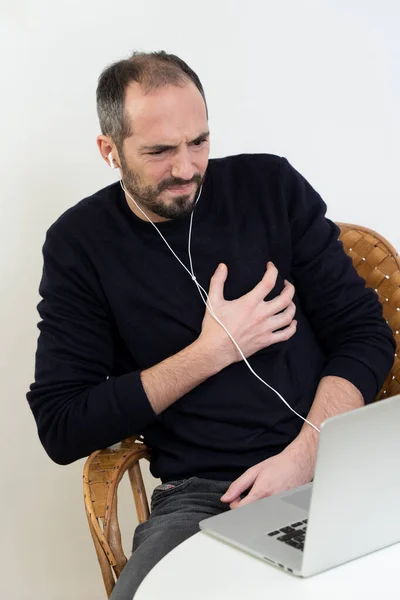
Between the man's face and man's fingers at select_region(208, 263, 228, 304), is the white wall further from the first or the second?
man's fingers at select_region(208, 263, 228, 304)

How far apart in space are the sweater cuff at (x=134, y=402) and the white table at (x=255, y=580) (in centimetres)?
56

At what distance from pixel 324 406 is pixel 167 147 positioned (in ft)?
1.92

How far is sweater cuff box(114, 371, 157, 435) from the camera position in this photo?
169 centimetres

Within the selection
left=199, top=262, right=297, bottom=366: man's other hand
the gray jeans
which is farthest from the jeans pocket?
left=199, top=262, right=297, bottom=366: man's other hand

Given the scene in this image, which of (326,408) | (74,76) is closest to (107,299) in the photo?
(326,408)

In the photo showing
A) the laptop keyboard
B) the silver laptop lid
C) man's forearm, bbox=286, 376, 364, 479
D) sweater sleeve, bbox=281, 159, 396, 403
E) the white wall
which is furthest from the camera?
the white wall

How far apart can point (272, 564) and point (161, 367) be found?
66 cm

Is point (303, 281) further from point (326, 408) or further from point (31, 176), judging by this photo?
point (31, 176)

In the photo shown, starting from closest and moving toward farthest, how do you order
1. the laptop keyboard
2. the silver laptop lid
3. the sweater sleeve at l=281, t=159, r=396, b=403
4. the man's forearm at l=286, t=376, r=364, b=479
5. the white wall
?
the silver laptop lid < the laptop keyboard < the man's forearm at l=286, t=376, r=364, b=479 < the sweater sleeve at l=281, t=159, r=396, b=403 < the white wall

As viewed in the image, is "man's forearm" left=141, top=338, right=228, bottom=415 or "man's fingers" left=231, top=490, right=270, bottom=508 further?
"man's forearm" left=141, top=338, right=228, bottom=415

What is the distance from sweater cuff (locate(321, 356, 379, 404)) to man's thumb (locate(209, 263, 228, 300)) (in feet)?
0.88

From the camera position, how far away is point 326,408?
172cm

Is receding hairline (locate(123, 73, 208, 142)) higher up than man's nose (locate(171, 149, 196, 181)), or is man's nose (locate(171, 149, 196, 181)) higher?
receding hairline (locate(123, 73, 208, 142))

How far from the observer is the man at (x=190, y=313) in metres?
1.72
